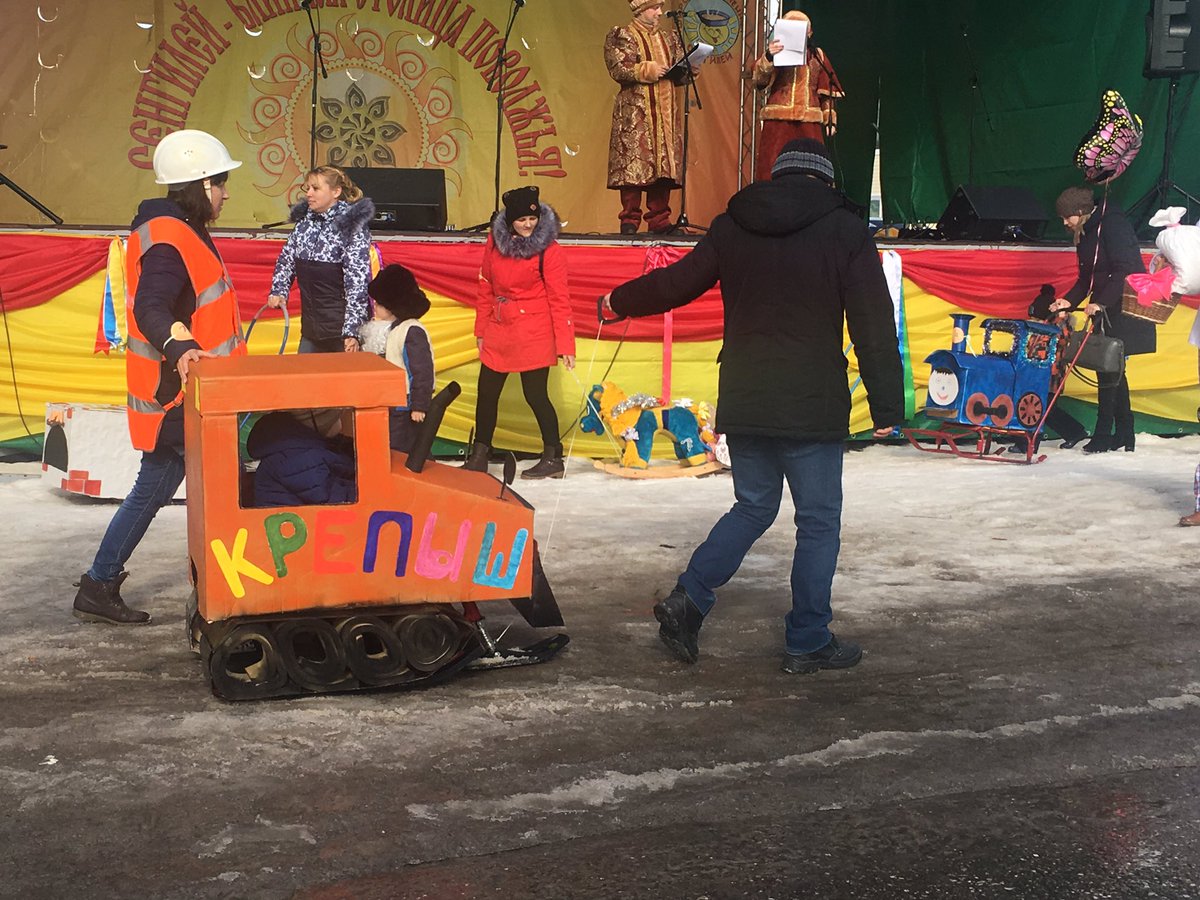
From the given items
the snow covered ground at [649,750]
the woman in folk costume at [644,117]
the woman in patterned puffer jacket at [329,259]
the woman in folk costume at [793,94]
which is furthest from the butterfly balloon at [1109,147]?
the woman in patterned puffer jacket at [329,259]

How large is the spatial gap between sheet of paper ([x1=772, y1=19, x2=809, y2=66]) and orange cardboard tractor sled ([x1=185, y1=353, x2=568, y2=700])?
6.37 meters

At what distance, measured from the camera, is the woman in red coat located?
26.4ft

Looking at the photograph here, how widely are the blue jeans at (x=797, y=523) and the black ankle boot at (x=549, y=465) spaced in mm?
3816

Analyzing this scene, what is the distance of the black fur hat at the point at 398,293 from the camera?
559 cm

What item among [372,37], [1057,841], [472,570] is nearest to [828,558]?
[472,570]

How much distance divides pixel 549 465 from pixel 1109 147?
14.4ft

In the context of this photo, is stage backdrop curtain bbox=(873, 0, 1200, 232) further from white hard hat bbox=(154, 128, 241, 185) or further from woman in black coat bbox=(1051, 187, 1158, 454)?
white hard hat bbox=(154, 128, 241, 185)

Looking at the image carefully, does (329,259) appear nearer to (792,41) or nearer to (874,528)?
(874,528)

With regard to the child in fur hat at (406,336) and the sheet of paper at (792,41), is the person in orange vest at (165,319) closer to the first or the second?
the child in fur hat at (406,336)

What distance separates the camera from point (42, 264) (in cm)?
815

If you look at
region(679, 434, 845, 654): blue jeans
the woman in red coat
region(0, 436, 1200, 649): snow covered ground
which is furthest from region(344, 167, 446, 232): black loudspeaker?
region(679, 434, 845, 654): blue jeans

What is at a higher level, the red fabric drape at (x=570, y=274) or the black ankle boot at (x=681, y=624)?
the red fabric drape at (x=570, y=274)

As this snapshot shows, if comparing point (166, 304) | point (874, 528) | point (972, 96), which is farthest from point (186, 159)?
point (972, 96)

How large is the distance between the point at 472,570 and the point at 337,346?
9.04 ft
